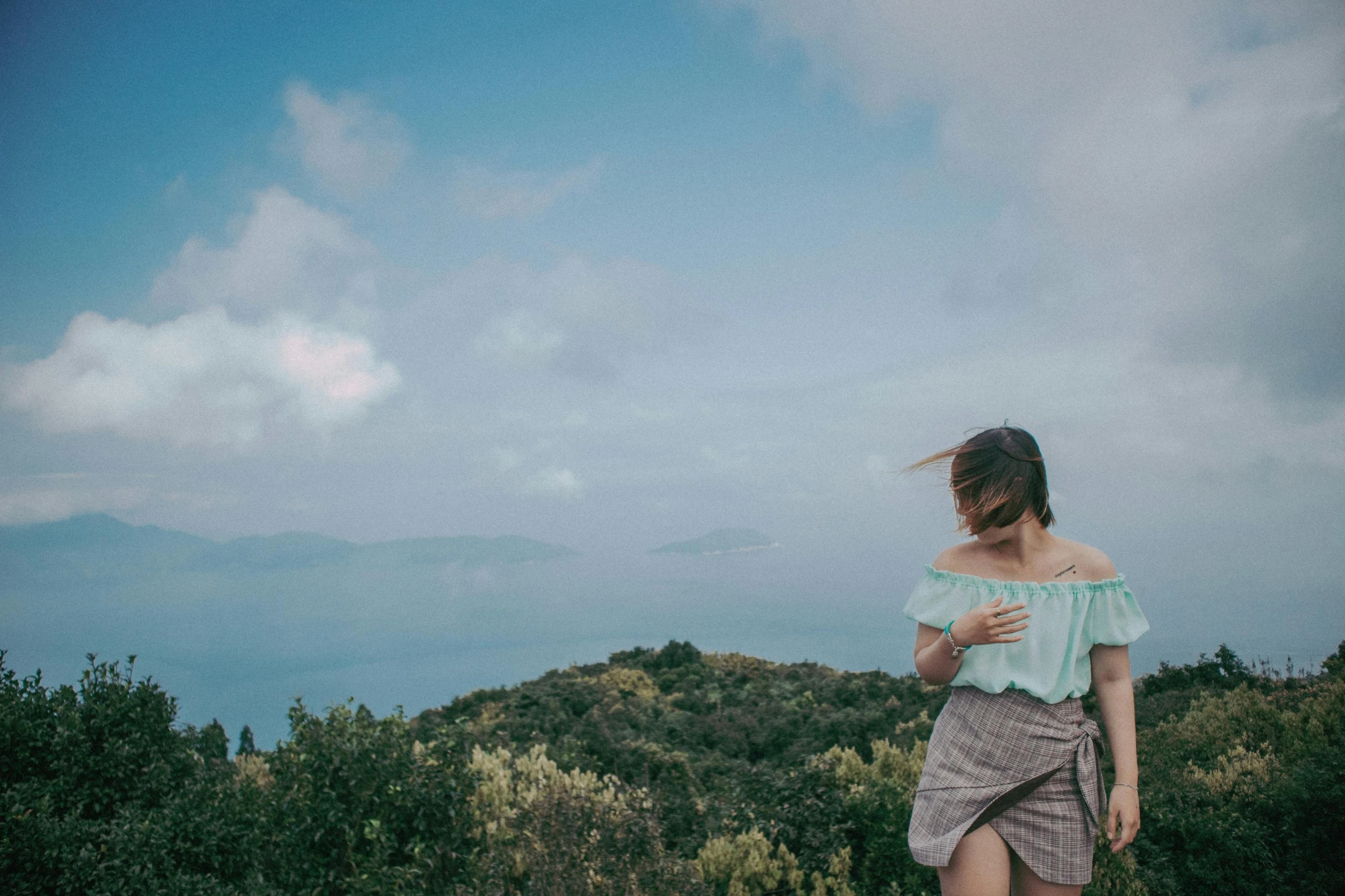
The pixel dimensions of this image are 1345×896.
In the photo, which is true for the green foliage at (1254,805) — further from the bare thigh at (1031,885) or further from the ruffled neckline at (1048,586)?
the ruffled neckline at (1048,586)

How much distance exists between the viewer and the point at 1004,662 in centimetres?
242

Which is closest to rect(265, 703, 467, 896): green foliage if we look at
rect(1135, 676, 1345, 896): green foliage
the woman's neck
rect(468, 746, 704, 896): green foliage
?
rect(468, 746, 704, 896): green foliage

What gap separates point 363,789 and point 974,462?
14.4 ft

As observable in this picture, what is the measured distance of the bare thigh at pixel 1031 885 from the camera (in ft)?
7.86

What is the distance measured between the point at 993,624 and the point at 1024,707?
1.46 ft

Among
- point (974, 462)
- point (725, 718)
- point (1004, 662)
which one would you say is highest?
point (974, 462)

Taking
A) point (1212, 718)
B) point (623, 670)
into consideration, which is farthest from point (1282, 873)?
point (623, 670)

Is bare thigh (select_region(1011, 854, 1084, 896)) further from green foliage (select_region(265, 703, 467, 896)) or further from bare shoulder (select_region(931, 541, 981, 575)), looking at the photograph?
green foliage (select_region(265, 703, 467, 896))

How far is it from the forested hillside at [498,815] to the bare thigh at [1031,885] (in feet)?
7.01

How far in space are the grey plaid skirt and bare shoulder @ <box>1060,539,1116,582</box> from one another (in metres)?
0.42

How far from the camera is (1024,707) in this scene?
2410 millimetres

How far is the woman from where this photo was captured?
2361mm

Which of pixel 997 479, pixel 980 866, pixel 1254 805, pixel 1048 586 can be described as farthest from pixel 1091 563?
pixel 1254 805

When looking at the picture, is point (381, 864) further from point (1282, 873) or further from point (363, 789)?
point (1282, 873)
